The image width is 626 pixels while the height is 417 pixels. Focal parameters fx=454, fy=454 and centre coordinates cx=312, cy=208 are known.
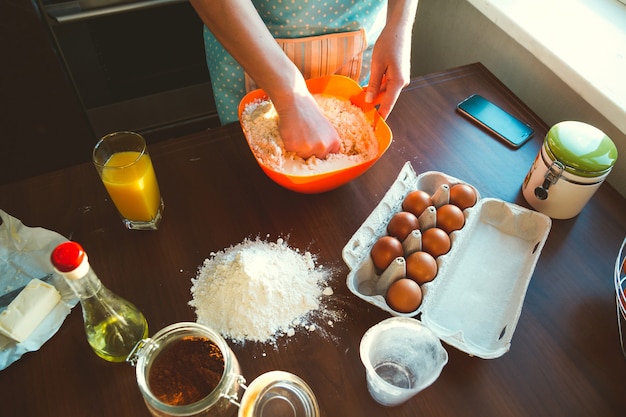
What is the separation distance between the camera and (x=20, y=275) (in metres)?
0.83

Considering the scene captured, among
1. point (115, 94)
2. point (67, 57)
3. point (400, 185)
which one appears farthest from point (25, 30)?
point (400, 185)

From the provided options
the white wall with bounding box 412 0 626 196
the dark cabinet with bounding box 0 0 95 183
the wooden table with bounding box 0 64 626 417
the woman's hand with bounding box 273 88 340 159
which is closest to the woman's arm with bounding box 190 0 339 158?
the woman's hand with bounding box 273 88 340 159

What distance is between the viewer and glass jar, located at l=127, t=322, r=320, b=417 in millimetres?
599

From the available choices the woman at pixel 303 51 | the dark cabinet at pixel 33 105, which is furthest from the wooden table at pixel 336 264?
the dark cabinet at pixel 33 105

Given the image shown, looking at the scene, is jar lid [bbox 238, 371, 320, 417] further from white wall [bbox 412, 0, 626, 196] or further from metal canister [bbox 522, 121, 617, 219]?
white wall [bbox 412, 0, 626, 196]

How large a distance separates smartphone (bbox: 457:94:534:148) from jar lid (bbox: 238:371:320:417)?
2.49 ft

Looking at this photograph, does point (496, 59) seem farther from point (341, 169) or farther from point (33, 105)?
point (33, 105)

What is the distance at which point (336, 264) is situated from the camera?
2.85 ft

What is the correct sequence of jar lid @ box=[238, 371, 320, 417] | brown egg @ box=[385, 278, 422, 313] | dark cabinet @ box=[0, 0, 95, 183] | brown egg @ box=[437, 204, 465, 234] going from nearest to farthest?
jar lid @ box=[238, 371, 320, 417] → brown egg @ box=[385, 278, 422, 313] → brown egg @ box=[437, 204, 465, 234] → dark cabinet @ box=[0, 0, 95, 183]

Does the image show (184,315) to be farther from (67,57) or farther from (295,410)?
(67,57)

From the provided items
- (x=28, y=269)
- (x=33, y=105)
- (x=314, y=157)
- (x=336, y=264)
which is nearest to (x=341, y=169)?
(x=314, y=157)

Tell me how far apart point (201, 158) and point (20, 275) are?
42 cm

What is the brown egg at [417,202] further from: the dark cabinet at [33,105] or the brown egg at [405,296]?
the dark cabinet at [33,105]

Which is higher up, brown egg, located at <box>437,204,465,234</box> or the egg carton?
brown egg, located at <box>437,204,465,234</box>
